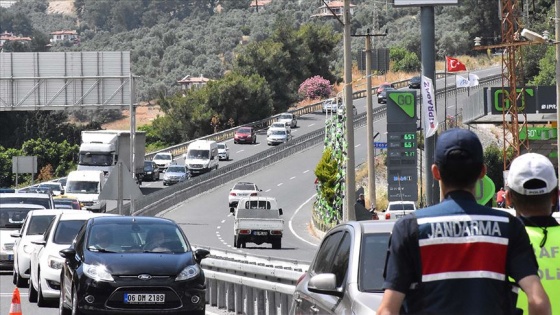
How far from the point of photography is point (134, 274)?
17594 mm

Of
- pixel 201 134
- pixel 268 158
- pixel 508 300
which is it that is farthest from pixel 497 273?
pixel 201 134

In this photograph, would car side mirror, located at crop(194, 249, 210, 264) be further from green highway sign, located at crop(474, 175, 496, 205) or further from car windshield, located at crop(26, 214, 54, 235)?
car windshield, located at crop(26, 214, 54, 235)

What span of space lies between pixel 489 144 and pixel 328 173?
101ft

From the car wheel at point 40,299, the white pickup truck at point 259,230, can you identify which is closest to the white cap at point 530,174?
the car wheel at point 40,299

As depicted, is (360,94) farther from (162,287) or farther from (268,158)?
(162,287)

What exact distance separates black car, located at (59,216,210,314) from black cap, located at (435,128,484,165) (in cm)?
1148

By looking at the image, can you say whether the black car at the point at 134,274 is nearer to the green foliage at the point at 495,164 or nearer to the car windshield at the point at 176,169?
the car windshield at the point at 176,169

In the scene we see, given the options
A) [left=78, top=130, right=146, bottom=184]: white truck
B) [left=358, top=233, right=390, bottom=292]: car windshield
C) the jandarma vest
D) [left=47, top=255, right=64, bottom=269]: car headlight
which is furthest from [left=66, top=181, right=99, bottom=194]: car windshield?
the jandarma vest

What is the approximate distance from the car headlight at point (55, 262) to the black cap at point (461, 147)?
16092 mm

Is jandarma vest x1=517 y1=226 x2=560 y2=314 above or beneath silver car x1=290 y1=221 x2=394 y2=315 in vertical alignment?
above

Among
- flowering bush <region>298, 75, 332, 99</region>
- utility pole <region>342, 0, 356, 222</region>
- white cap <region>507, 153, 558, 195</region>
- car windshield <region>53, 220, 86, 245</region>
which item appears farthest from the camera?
flowering bush <region>298, 75, 332, 99</region>

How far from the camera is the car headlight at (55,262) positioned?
21.9 meters

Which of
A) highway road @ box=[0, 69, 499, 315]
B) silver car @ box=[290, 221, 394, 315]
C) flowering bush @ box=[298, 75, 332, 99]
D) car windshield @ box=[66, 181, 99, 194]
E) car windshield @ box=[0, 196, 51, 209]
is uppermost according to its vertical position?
flowering bush @ box=[298, 75, 332, 99]

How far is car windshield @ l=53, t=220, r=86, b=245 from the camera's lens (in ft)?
75.7
